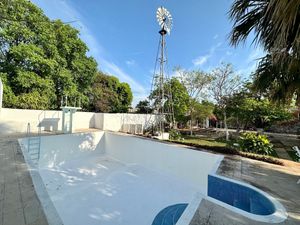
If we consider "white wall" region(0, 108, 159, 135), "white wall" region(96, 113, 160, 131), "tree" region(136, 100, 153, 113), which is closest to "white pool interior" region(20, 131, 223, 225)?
"white wall" region(96, 113, 160, 131)

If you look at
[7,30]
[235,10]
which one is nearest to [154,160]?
[235,10]

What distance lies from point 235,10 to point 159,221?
5132 mm

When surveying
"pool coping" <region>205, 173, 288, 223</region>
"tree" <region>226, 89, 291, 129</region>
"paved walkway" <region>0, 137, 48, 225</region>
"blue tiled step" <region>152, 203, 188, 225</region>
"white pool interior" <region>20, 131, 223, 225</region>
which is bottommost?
"blue tiled step" <region>152, 203, 188, 225</region>

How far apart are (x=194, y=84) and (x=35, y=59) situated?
47.9 ft

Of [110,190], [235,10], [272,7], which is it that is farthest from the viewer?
[110,190]

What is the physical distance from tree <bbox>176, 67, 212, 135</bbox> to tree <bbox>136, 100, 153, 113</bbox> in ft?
16.8

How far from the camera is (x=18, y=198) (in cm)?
293

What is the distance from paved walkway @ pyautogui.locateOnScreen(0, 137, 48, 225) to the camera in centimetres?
236

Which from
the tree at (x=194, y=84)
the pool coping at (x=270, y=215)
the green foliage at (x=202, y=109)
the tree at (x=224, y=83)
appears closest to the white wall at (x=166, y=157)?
the pool coping at (x=270, y=215)

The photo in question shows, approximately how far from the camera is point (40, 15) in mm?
14078

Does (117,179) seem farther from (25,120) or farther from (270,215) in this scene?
(25,120)

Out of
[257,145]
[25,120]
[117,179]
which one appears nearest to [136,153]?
[117,179]

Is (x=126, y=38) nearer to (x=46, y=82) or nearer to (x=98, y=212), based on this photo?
(x=46, y=82)

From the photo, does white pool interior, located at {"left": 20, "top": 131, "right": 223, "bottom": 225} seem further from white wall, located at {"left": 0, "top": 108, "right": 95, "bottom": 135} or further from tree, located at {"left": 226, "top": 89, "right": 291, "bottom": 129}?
tree, located at {"left": 226, "top": 89, "right": 291, "bottom": 129}
